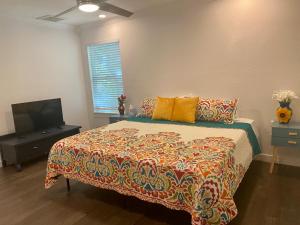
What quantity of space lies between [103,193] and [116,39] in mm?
3014

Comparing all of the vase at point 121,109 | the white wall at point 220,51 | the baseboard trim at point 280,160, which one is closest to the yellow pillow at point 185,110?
the white wall at point 220,51

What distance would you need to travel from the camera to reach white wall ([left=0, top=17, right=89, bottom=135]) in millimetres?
3953

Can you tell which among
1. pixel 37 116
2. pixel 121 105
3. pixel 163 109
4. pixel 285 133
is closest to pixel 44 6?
pixel 37 116

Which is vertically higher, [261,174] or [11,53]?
[11,53]

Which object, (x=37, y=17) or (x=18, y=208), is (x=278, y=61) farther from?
(x=37, y=17)

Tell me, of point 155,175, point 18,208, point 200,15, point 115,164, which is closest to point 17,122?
point 18,208

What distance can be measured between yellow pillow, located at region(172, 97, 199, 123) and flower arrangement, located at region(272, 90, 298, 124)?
3.55ft

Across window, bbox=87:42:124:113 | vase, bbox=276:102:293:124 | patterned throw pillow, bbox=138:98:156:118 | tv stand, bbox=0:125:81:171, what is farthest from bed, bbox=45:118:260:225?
window, bbox=87:42:124:113

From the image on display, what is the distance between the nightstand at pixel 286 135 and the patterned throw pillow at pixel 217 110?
0.55 metres

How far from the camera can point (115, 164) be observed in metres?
2.29

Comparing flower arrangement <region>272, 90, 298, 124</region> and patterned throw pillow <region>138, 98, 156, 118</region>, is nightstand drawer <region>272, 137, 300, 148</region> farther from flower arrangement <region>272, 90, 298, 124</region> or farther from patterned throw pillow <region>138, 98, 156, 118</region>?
patterned throw pillow <region>138, 98, 156, 118</region>

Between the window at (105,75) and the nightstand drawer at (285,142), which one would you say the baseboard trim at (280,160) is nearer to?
the nightstand drawer at (285,142)

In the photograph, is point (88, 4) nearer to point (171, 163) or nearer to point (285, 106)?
point (171, 163)

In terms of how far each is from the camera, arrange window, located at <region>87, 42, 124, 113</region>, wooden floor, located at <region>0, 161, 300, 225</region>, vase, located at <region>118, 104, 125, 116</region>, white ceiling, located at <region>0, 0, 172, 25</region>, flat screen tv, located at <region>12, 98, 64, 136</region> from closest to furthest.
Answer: wooden floor, located at <region>0, 161, 300, 225</region>, white ceiling, located at <region>0, 0, 172, 25</region>, flat screen tv, located at <region>12, 98, 64, 136</region>, vase, located at <region>118, 104, 125, 116</region>, window, located at <region>87, 42, 124, 113</region>
